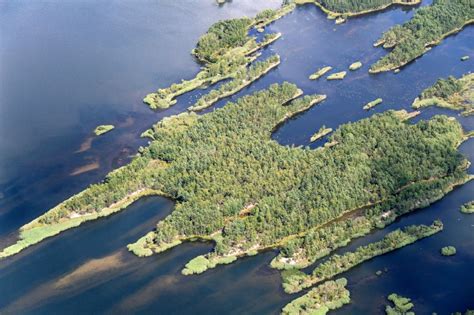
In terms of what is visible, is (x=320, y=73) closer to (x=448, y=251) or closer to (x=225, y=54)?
(x=225, y=54)

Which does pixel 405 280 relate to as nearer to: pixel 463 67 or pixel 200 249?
pixel 200 249

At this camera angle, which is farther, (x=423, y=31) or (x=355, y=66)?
(x=423, y=31)

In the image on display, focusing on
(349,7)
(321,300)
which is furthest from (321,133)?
(349,7)

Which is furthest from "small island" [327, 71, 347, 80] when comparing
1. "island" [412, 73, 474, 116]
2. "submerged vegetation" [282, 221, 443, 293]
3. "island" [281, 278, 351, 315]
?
"island" [281, 278, 351, 315]

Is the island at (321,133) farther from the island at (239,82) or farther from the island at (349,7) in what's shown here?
the island at (349,7)

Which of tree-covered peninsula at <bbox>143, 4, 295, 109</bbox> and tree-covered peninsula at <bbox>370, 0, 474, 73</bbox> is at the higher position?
tree-covered peninsula at <bbox>143, 4, 295, 109</bbox>

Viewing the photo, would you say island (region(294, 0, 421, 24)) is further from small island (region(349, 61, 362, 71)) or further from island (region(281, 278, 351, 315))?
island (region(281, 278, 351, 315))
